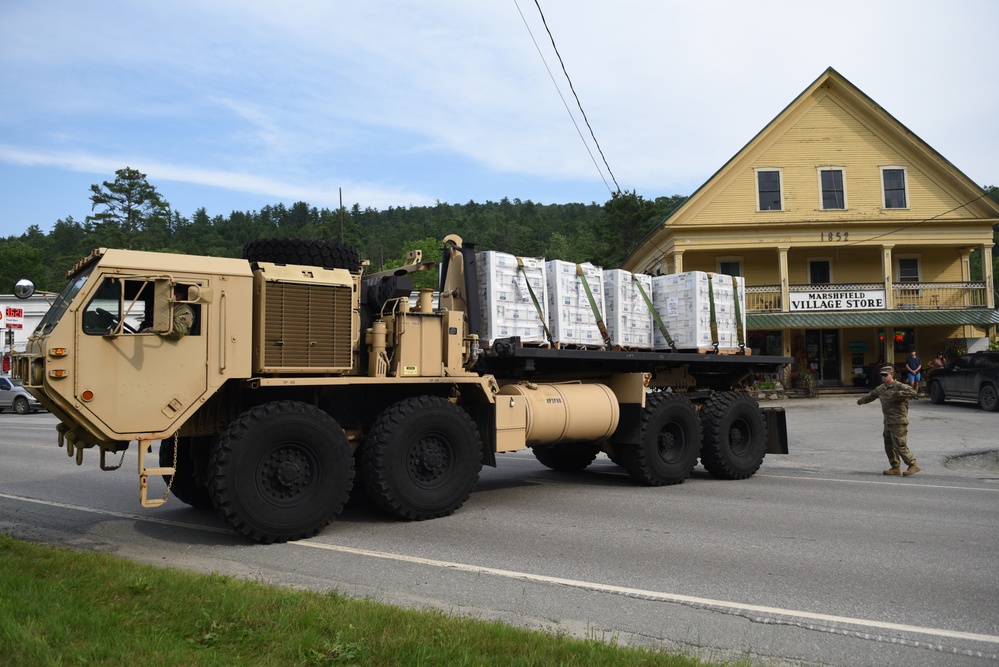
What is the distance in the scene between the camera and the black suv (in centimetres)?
2203

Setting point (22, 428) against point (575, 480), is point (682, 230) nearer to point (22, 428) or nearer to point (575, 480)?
point (575, 480)

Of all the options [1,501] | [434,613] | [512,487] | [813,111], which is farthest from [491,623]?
[813,111]

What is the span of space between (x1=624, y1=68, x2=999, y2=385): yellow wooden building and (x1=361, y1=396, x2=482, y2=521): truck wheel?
2244 cm

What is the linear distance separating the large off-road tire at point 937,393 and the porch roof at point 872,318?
14.3 feet

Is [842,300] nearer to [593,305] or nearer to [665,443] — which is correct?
[665,443]

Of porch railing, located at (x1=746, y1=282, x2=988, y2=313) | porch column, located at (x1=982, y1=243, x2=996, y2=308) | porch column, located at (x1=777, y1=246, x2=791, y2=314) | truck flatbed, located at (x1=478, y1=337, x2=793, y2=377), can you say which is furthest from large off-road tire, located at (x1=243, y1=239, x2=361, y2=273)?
porch column, located at (x1=982, y1=243, x2=996, y2=308)

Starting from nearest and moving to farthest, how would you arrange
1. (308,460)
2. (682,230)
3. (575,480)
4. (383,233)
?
(308,460) < (575,480) < (682,230) < (383,233)

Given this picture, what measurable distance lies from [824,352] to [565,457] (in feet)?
73.1

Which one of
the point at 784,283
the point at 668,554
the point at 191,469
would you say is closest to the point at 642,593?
the point at 668,554

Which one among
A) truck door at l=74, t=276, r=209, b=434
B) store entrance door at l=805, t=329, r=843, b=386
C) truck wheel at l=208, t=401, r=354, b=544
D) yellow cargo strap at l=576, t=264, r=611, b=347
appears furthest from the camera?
store entrance door at l=805, t=329, r=843, b=386

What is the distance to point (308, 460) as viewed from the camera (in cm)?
745

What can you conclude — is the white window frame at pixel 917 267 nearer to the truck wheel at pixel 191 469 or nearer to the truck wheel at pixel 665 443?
the truck wheel at pixel 665 443

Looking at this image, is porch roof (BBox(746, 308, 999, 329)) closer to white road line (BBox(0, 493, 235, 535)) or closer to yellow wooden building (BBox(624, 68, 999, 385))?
yellow wooden building (BBox(624, 68, 999, 385))

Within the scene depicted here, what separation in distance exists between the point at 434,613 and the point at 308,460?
3009 millimetres
